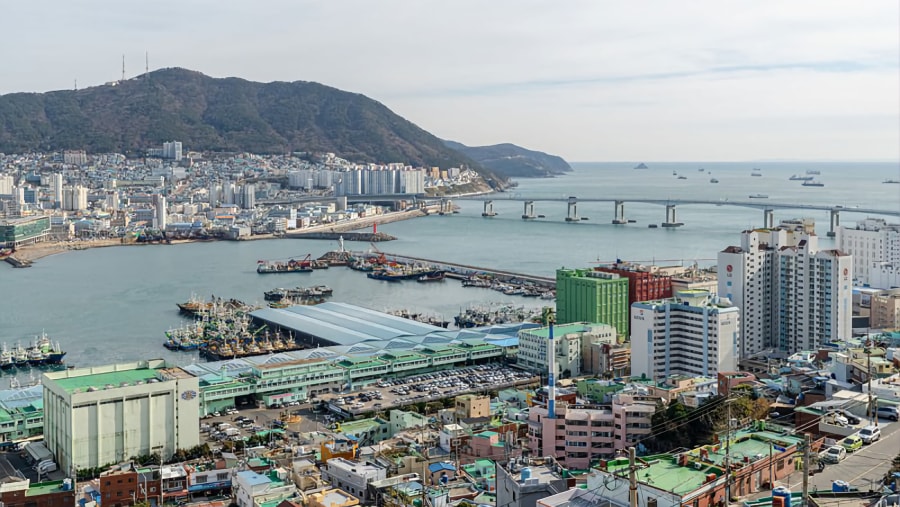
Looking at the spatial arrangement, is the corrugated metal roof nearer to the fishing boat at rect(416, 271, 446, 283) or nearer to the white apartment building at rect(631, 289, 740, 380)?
the white apartment building at rect(631, 289, 740, 380)

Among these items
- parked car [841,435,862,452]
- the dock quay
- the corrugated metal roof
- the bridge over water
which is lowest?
the corrugated metal roof

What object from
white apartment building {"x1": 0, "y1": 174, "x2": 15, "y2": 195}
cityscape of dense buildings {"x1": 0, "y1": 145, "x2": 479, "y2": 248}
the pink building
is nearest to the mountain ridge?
cityscape of dense buildings {"x1": 0, "y1": 145, "x2": 479, "y2": 248}

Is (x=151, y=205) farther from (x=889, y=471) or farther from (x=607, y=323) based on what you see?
(x=889, y=471)

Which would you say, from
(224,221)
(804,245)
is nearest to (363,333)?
(804,245)

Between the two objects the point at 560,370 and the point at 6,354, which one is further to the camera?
the point at 6,354

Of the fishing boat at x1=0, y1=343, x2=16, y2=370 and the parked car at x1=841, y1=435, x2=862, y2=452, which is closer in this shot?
the parked car at x1=841, y1=435, x2=862, y2=452

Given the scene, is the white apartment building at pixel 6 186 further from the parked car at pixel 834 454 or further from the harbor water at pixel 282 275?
the parked car at pixel 834 454
